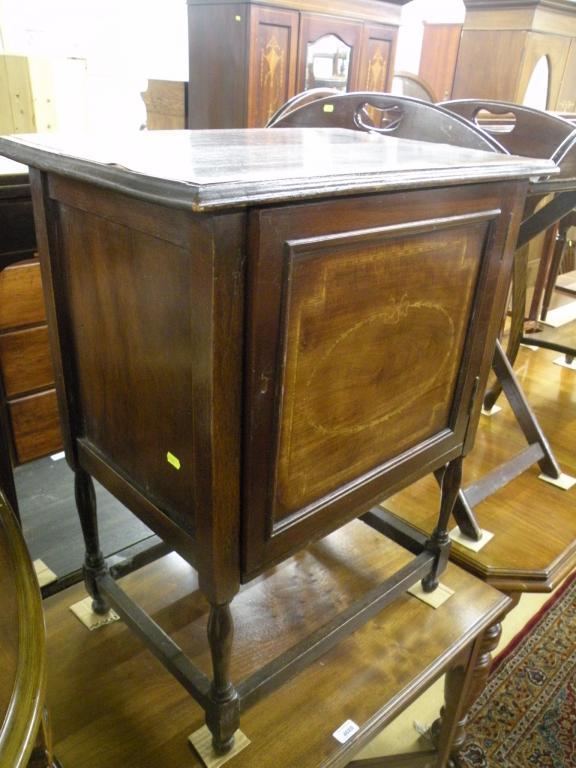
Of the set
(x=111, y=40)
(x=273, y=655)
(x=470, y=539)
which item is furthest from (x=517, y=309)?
(x=111, y=40)

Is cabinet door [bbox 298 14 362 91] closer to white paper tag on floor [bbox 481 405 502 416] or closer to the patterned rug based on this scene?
white paper tag on floor [bbox 481 405 502 416]

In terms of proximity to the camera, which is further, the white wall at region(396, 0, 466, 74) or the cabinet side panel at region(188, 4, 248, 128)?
the white wall at region(396, 0, 466, 74)

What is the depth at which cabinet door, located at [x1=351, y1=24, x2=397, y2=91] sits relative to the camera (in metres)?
Answer: 2.80

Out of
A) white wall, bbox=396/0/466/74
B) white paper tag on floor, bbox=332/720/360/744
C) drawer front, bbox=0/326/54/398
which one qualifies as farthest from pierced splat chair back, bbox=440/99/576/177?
white wall, bbox=396/0/466/74

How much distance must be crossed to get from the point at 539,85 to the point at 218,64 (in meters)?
1.85

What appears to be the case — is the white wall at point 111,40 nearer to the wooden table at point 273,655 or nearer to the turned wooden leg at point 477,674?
the wooden table at point 273,655

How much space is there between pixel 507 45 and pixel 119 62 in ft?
6.27

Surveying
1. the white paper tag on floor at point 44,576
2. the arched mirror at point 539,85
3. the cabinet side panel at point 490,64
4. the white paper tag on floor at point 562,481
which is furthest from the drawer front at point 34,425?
the arched mirror at point 539,85

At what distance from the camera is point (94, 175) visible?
601 millimetres

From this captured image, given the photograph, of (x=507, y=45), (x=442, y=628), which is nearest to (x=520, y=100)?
(x=507, y=45)

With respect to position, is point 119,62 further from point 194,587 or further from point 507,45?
point 194,587

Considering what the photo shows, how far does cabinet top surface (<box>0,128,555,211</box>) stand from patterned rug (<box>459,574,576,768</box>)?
4.46 ft

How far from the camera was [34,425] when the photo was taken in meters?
1.95

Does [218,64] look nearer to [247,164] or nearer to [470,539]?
[470,539]
